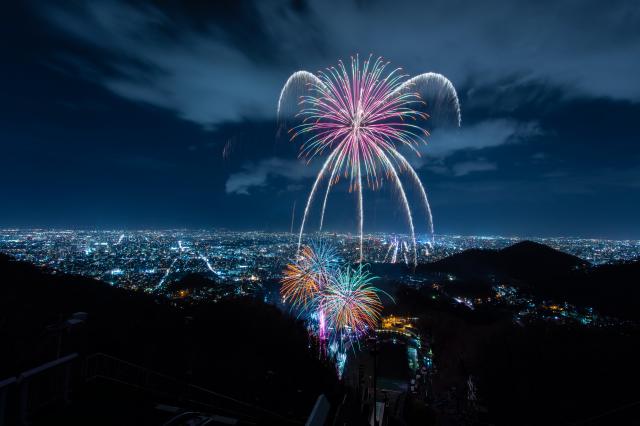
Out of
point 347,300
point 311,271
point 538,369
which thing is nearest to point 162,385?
point 311,271

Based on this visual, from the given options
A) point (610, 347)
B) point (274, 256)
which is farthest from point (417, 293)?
point (274, 256)

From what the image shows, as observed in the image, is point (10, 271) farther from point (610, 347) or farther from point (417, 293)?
point (610, 347)

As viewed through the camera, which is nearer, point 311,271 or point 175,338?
point 175,338

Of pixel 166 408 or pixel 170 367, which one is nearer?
pixel 166 408

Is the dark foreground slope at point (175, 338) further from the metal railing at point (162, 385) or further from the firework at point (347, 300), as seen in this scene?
the firework at point (347, 300)

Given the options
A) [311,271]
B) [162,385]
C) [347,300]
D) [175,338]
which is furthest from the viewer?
[311,271]

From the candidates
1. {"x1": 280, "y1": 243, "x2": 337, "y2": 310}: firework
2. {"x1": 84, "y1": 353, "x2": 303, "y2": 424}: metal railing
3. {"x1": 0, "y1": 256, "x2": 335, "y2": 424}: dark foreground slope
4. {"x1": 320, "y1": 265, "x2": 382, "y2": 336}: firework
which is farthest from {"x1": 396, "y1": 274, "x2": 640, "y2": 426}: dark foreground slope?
{"x1": 84, "y1": 353, "x2": 303, "y2": 424}: metal railing

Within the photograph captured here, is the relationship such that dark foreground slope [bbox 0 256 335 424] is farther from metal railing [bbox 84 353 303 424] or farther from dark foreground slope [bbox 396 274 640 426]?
dark foreground slope [bbox 396 274 640 426]

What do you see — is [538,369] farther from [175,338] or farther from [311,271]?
[175,338]
